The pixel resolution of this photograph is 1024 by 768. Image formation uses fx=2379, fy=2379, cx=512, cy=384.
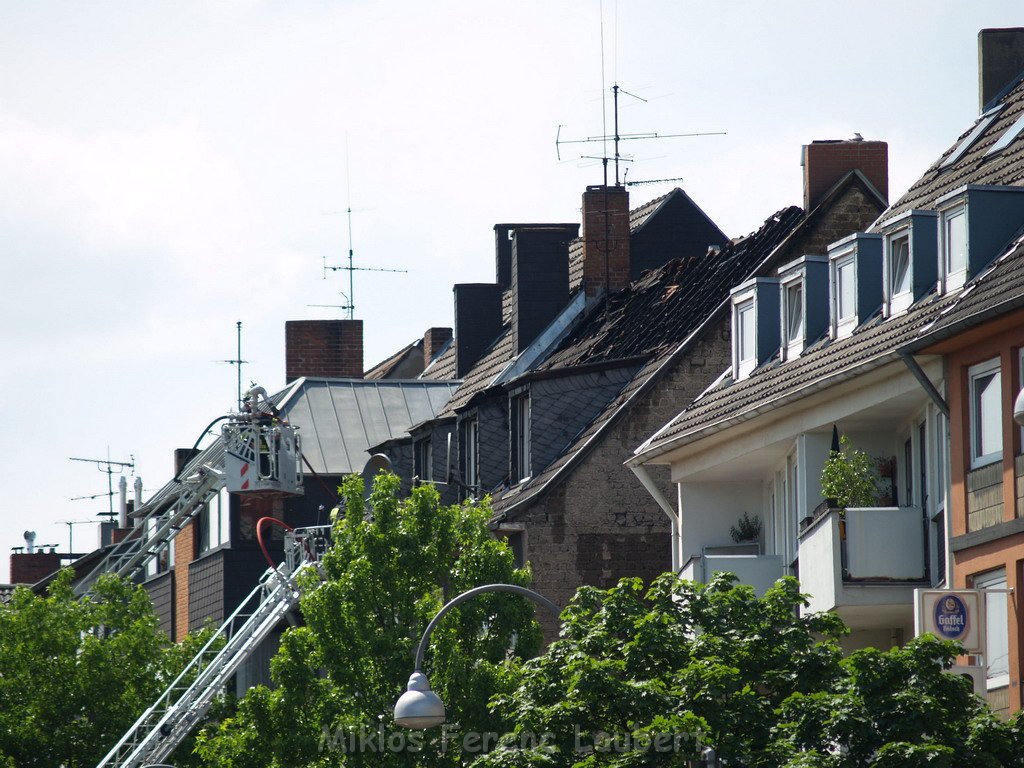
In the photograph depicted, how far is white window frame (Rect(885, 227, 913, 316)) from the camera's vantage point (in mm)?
29078

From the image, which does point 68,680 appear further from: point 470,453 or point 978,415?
point 978,415

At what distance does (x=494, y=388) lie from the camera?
4222 centimetres

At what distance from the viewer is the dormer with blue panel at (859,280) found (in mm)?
30484

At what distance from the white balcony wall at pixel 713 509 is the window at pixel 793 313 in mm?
2913

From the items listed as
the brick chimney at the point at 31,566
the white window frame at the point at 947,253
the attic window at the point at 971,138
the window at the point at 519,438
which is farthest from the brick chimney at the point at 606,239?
the brick chimney at the point at 31,566

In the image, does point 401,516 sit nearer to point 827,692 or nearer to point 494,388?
point 494,388

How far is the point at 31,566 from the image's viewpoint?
85.9 metres

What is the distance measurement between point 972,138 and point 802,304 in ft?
10.8

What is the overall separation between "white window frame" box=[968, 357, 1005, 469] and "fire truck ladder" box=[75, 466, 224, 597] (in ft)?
96.9

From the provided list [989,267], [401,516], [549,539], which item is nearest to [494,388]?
[549,539]

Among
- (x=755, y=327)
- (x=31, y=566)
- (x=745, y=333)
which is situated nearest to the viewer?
(x=755, y=327)

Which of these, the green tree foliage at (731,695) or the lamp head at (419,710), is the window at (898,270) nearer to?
the green tree foliage at (731,695)

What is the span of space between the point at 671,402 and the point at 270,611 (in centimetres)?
1075

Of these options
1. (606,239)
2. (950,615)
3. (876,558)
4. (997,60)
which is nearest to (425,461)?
(606,239)
